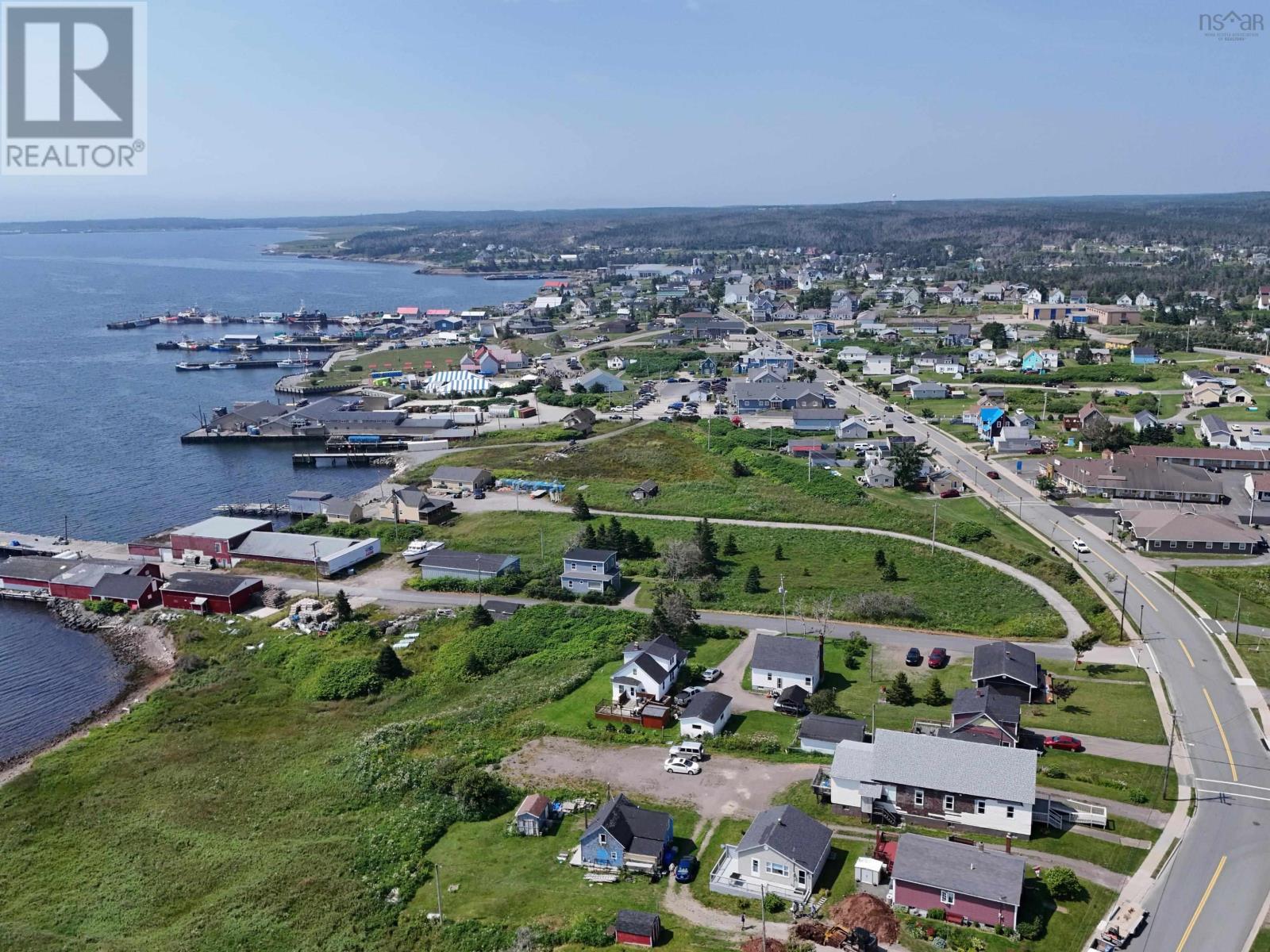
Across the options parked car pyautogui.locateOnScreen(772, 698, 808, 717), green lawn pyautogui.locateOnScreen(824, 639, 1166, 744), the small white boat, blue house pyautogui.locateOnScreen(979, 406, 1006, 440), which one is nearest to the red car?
green lawn pyautogui.locateOnScreen(824, 639, 1166, 744)

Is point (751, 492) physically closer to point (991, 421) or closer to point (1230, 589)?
point (991, 421)

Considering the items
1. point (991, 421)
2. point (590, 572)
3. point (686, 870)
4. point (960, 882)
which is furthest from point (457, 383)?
point (960, 882)

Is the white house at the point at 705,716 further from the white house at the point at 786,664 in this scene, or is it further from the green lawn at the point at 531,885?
the green lawn at the point at 531,885

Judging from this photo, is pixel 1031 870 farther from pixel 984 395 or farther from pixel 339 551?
pixel 984 395

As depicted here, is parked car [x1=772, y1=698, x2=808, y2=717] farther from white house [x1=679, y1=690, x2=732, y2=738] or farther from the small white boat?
the small white boat

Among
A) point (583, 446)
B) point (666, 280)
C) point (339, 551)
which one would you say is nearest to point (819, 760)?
point (339, 551)

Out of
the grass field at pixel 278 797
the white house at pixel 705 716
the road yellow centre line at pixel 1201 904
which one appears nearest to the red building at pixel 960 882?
the road yellow centre line at pixel 1201 904
